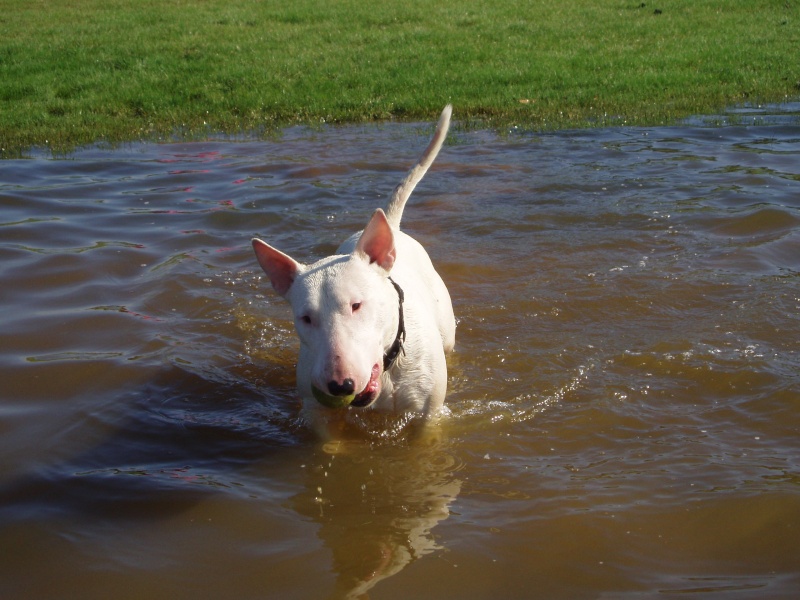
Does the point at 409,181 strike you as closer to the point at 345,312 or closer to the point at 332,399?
the point at 345,312

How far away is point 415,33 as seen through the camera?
16.8 metres

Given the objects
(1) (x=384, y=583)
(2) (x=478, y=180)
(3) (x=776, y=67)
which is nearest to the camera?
(1) (x=384, y=583)

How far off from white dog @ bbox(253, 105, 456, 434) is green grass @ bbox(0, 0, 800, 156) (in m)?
8.08

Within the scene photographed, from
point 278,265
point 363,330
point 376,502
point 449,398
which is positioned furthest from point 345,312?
point 449,398

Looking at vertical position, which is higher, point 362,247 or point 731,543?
point 362,247

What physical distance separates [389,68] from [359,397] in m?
11.5

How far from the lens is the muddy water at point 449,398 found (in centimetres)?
350

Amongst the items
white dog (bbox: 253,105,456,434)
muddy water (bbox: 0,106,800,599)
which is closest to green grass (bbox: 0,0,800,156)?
muddy water (bbox: 0,106,800,599)

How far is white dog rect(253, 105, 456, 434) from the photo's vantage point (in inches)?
145

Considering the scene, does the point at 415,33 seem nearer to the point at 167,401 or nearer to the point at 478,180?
the point at 478,180

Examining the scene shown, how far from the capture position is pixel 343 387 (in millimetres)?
3547

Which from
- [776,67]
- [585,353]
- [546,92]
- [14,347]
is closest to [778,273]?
[585,353]

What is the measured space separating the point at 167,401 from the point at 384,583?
7.61ft

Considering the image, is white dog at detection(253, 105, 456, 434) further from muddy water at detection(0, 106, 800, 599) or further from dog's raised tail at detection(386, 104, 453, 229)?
dog's raised tail at detection(386, 104, 453, 229)
